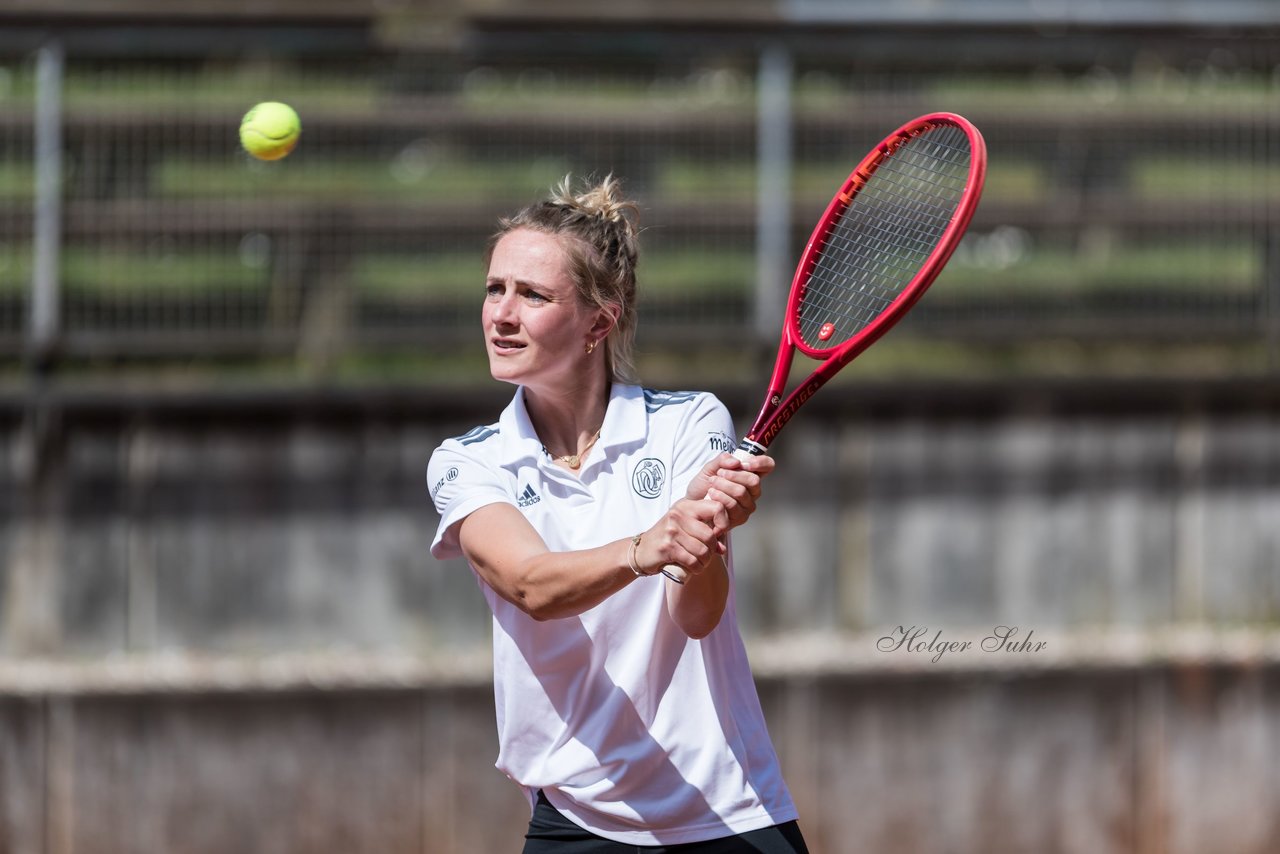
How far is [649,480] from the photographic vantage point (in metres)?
3.40

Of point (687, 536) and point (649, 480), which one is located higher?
point (649, 480)

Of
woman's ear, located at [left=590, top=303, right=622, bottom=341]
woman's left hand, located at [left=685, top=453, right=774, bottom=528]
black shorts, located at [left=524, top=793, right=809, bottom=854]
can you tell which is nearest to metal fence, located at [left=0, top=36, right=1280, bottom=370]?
woman's ear, located at [left=590, top=303, right=622, bottom=341]

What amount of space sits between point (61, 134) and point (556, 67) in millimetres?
2219

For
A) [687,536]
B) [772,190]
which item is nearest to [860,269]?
[687,536]

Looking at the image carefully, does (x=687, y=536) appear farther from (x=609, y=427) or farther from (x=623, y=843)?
(x=623, y=843)

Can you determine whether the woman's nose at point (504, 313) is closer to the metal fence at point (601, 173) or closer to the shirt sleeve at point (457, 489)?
the shirt sleeve at point (457, 489)

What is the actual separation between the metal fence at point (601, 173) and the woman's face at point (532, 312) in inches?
140

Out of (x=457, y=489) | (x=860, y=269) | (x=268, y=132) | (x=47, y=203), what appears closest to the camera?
(x=457, y=489)

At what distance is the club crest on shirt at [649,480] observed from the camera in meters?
3.39

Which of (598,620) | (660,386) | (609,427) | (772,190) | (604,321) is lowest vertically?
(598,620)

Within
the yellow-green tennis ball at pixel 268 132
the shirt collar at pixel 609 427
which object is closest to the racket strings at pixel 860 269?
the shirt collar at pixel 609 427

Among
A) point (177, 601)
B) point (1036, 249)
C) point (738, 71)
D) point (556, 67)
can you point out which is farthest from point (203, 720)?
point (1036, 249)

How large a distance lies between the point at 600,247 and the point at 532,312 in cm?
24

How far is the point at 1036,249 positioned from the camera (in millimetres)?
7301
